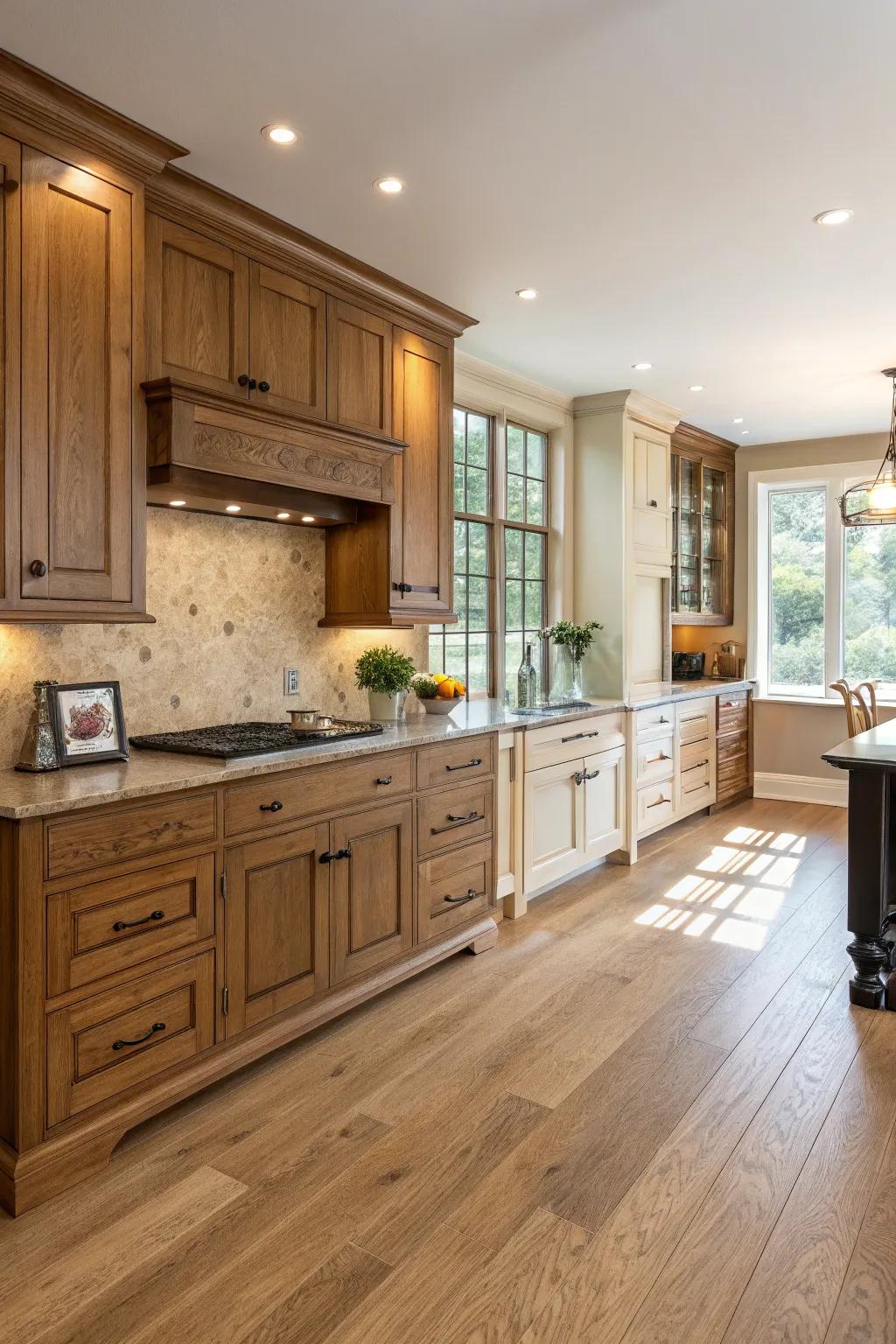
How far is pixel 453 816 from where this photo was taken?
348 cm

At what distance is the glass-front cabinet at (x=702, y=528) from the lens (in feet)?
20.3

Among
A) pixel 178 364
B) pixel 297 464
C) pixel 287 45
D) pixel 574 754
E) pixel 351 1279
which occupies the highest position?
pixel 287 45

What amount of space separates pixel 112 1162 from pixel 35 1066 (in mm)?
381

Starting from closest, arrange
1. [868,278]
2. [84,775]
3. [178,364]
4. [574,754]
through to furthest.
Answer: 1. [84,775]
2. [178,364]
3. [868,278]
4. [574,754]

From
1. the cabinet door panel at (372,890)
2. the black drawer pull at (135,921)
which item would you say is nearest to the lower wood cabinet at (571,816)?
the cabinet door panel at (372,890)

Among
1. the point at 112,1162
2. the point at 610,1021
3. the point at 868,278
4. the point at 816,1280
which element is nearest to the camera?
the point at 816,1280

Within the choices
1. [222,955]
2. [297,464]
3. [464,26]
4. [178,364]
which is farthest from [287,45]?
[222,955]

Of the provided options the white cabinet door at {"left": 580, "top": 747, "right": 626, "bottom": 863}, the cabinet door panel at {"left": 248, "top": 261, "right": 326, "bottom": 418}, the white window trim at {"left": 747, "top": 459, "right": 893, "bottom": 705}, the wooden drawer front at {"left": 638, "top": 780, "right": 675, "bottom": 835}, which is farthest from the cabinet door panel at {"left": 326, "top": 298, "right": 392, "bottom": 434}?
the white window trim at {"left": 747, "top": 459, "right": 893, "bottom": 705}

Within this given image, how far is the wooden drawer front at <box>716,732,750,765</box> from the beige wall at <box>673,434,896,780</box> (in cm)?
27

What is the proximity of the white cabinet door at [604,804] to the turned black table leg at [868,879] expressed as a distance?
1495 mm

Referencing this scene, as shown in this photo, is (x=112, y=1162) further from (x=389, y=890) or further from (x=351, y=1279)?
(x=389, y=890)

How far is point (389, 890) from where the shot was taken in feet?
10.3

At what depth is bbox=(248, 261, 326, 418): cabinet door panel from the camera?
117 inches

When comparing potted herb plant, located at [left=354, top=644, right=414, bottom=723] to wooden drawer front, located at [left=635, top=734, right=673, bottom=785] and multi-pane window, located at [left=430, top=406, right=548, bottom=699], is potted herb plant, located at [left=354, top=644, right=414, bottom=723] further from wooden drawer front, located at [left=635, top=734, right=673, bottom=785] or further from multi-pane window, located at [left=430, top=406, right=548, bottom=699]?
wooden drawer front, located at [left=635, top=734, right=673, bottom=785]
